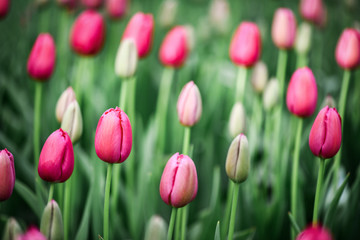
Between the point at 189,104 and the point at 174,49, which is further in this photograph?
the point at 174,49

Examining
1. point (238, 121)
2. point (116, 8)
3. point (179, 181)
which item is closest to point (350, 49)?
point (238, 121)

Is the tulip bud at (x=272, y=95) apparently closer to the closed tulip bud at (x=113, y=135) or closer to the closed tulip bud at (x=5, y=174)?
the closed tulip bud at (x=113, y=135)

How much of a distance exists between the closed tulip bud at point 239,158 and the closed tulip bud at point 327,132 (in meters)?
0.13

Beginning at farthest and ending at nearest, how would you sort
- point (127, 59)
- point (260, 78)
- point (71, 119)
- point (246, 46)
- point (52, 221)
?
point (260, 78) → point (246, 46) → point (127, 59) → point (71, 119) → point (52, 221)

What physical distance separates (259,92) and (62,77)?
29.4 inches

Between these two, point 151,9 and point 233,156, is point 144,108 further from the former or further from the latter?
point 151,9

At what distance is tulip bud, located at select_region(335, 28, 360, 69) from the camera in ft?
2.93

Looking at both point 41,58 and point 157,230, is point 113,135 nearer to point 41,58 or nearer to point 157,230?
point 157,230

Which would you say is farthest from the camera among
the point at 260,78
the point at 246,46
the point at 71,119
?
the point at 260,78

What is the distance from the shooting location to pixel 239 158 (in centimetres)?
62

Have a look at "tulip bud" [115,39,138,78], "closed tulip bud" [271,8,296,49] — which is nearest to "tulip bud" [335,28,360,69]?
"closed tulip bud" [271,8,296,49]

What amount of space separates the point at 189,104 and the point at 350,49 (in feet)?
1.51

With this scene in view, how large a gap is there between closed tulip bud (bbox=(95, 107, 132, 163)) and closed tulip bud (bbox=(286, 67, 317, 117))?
0.37m

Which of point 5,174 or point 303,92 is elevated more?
point 303,92
